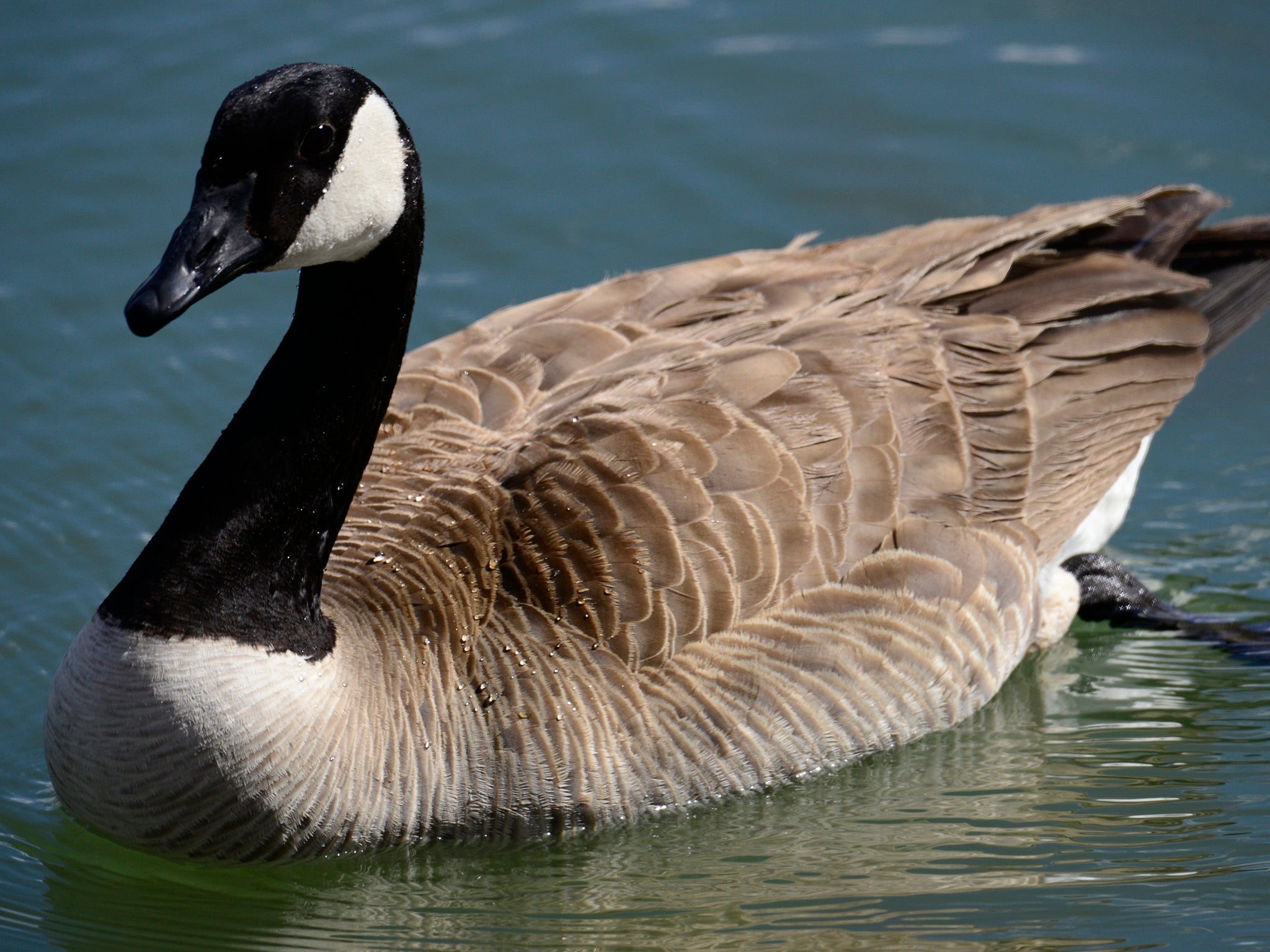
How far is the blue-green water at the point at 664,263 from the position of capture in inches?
209

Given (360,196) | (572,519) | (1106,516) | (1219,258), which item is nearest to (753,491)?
(572,519)

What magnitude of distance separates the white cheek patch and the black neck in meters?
0.08

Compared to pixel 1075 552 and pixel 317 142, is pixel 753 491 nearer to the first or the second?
pixel 317 142

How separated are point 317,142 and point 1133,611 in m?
4.15

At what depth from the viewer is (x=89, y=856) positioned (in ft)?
18.2

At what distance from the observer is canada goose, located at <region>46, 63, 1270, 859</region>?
4.86 meters

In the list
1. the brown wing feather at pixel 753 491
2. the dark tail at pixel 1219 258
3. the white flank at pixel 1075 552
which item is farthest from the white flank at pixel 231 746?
the dark tail at pixel 1219 258

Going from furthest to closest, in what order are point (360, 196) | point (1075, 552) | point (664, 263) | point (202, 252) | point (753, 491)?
point (664, 263)
point (1075, 552)
point (753, 491)
point (360, 196)
point (202, 252)

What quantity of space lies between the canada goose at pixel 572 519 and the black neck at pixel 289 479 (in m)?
0.01

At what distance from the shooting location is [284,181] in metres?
4.62

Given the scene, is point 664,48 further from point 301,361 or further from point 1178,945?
point 1178,945

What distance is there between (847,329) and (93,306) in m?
4.66

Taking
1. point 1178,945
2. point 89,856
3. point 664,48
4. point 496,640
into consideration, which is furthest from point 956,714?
point 664,48

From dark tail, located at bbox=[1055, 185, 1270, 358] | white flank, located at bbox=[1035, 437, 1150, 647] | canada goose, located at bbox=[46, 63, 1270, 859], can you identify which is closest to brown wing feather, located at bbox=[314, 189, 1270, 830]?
canada goose, located at bbox=[46, 63, 1270, 859]
